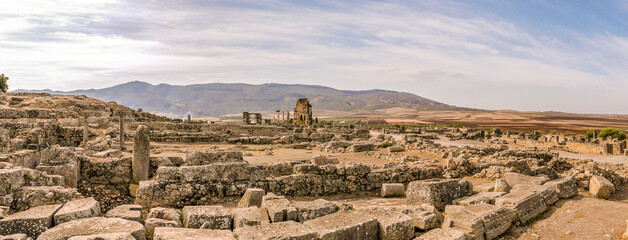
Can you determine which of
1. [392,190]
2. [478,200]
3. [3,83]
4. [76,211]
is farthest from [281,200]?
[3,83]

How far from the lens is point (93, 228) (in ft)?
14.7

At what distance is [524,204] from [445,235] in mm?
2857

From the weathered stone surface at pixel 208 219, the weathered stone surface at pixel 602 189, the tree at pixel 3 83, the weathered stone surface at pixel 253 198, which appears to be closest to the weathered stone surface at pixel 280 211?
the weathered stone surface at pixel 208 219

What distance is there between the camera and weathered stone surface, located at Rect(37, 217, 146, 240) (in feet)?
14.0

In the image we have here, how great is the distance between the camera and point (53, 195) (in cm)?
590

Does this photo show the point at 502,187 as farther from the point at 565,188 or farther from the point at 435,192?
the point at 435,192

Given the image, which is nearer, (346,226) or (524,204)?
(346,226)

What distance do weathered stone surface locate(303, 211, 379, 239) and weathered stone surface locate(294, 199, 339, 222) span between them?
357 mm

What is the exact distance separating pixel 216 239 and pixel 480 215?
15.2ft

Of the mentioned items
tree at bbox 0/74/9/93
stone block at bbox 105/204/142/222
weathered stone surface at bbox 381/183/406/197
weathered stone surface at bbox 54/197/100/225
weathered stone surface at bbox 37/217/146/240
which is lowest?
weathered stone surface at bbox 381/183/406/197

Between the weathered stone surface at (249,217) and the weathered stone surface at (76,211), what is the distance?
6.78ft

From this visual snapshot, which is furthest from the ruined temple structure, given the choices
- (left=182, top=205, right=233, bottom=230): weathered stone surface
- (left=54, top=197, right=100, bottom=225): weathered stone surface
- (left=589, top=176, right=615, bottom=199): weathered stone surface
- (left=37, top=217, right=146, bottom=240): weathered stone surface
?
(left=37, top=217, right=146, bottom=240): weathered stone surface

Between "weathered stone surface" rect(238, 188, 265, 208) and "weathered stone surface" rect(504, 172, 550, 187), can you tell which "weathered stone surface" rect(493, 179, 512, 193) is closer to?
"weathered stone surface" rect(504, 172, 550, 187)

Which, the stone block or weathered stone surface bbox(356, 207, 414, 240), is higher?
the stone block
